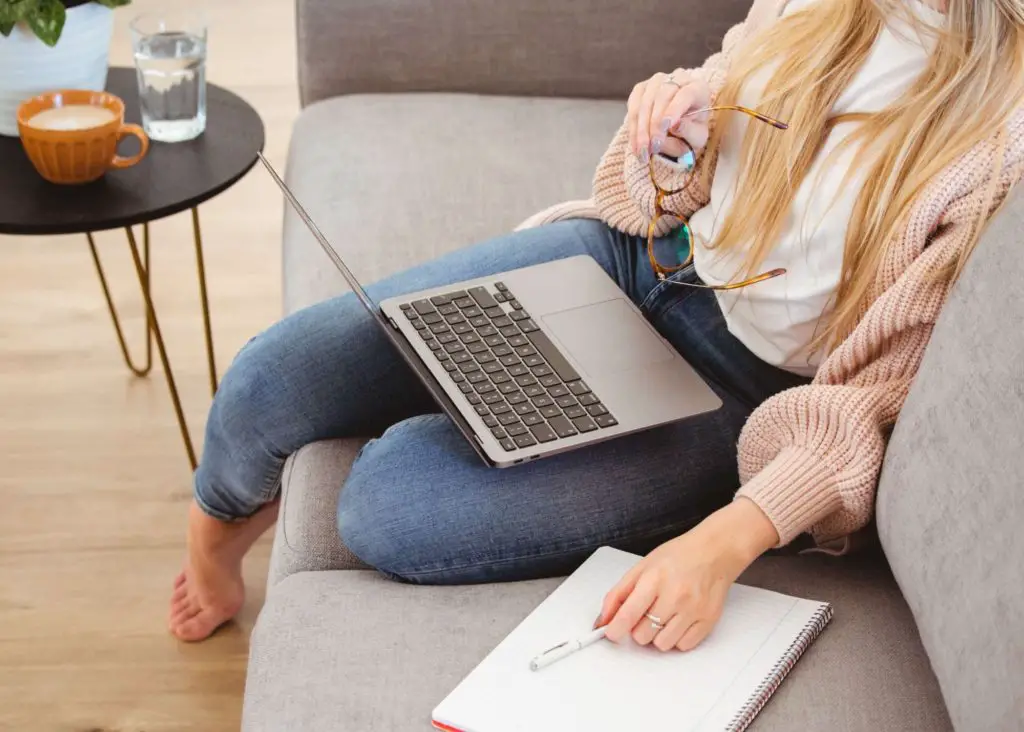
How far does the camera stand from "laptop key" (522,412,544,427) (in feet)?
3.56

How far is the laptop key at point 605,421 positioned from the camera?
1096mm

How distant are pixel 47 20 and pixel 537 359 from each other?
741 mm

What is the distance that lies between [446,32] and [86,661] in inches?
39.3

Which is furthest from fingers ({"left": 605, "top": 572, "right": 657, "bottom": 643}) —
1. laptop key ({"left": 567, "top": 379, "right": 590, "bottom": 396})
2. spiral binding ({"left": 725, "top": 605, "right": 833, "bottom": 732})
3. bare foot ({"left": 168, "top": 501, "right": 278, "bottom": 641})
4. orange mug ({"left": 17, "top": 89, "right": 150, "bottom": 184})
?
orange mug ({"left": 17, "top": 89, "right": 150, "bottom": 184})

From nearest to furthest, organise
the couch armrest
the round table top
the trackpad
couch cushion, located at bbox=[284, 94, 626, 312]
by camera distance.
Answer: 1. the trackpad
2. the round table top
3. couch cushion, located at bbox=[284, 94, 626, 312]
4. the couch armrest

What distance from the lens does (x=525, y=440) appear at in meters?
1.07

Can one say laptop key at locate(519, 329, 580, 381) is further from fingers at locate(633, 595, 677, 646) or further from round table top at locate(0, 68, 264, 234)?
round table top at locate(0, 68, 264, 234)

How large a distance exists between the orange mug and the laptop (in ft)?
1.25

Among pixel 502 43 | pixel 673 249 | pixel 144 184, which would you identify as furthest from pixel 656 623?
pixel 502 43

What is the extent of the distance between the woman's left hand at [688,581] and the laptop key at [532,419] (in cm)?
16

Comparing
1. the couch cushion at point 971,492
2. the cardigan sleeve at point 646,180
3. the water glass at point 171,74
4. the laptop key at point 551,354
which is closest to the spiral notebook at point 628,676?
the couch cushion at point 971,492

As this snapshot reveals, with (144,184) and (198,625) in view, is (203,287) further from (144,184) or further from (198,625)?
(198,625)

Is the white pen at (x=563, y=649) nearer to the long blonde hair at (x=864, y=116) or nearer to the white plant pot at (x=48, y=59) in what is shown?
the long blonde hair at (x=864, y=116)

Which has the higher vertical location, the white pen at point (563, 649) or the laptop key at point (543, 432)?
the laptop key at point (543, 432)
